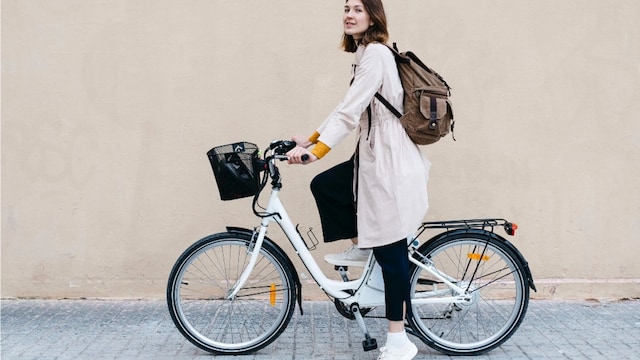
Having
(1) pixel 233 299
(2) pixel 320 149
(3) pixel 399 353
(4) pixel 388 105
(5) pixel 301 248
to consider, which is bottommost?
(3) pixel 399 353

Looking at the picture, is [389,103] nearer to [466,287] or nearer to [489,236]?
[489,236]

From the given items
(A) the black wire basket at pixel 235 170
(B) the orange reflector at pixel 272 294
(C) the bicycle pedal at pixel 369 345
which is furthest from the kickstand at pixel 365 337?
(A) the black wire basket at pixel 235 170

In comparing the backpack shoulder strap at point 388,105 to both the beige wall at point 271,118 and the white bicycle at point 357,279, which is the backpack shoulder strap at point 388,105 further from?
the beige wall at point 271,118

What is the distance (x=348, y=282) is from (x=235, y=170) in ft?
3.13

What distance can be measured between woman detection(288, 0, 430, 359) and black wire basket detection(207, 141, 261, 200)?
277 millimetres

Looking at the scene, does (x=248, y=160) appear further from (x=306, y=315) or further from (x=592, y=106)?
(x=592, y=106)

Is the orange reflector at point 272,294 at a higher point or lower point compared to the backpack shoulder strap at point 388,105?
lower

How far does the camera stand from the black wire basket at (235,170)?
14.5ft

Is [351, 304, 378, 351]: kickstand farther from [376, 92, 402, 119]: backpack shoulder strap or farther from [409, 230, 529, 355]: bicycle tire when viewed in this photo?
[376, 92, 402, 119]: backpack shoulder strap

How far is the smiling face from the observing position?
4.36 meters

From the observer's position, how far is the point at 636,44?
5906mm

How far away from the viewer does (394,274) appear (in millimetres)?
4484

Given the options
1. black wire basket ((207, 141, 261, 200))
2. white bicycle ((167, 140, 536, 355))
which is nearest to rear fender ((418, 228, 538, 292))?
white bicycle ((167, 140, 536, 355))

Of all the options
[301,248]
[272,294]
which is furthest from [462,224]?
[272,294]
